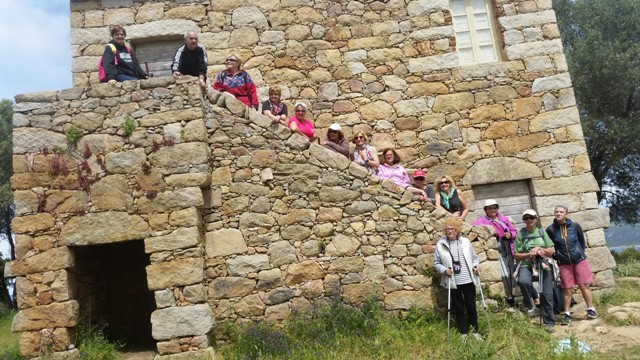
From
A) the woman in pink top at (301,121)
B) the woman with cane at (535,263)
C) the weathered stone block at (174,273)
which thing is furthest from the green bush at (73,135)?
the woman with cane at (535,263)

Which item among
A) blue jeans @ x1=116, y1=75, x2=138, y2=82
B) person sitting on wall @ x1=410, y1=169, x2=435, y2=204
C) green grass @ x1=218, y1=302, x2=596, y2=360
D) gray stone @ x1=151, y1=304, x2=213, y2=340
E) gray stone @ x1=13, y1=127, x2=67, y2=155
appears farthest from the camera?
person sitting on wall @ x1=410, y1=169, x2=435, y2=204

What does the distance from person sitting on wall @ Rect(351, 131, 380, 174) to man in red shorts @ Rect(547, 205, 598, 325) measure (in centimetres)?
255

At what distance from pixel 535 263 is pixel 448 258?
1353mm

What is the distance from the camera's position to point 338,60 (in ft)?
26.2

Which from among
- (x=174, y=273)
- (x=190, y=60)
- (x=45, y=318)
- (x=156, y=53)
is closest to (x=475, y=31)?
(x=190, y=60)

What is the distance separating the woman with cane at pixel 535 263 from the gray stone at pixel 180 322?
411 cm

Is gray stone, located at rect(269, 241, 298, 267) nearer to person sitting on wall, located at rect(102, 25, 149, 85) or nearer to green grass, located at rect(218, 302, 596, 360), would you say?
green grass, located at rect(218, 302, 596, 360)

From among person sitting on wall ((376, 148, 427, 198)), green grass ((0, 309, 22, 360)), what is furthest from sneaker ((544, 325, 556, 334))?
green grass ((0, 309, 22, 360))

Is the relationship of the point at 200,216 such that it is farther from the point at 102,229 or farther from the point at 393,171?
the point at 393,171

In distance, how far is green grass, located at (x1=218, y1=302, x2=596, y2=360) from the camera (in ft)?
16.3

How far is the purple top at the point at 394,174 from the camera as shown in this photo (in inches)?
265

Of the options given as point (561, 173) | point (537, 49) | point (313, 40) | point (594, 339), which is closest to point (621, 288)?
point (561, 173)

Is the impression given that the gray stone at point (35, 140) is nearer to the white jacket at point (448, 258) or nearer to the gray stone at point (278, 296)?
the gray stone at point (278, 296)

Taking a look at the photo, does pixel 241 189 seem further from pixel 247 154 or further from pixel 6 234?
pixel 6 234
